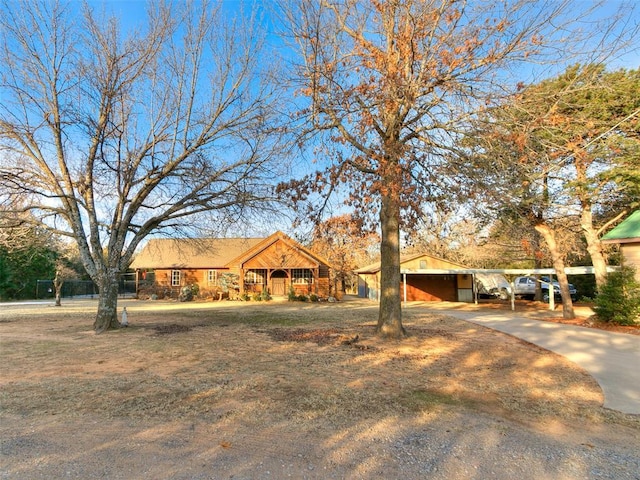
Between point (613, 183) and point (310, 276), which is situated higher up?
point (613, 183)

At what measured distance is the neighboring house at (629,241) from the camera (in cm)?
1350

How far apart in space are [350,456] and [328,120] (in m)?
8.44

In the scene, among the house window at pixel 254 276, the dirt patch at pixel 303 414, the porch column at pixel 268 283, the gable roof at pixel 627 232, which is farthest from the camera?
the house window at pixel 254 276

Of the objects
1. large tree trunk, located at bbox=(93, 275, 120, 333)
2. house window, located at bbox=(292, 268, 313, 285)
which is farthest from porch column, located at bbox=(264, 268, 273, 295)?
large tree trunk, located at bbox=(93, 275, 120, 333)

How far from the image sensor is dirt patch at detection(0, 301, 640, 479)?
3.39 metres

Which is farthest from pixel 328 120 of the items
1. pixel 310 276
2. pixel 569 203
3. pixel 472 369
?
pixel 310 276

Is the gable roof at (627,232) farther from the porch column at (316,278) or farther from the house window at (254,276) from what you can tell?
the house window at (254,276)

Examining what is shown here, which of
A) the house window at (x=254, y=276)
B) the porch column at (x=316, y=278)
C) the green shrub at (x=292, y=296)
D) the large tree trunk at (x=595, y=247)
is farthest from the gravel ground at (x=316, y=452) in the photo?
the house window at (x=254, y=276)

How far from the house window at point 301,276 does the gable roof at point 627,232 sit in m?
20.5

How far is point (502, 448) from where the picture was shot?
3787 millimetres

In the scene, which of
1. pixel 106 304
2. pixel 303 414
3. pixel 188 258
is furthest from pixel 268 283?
pixel 303 414

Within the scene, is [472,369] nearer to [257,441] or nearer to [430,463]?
[430,463]

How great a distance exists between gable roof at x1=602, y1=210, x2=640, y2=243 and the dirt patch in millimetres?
7773

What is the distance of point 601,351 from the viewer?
8961 millimetres
